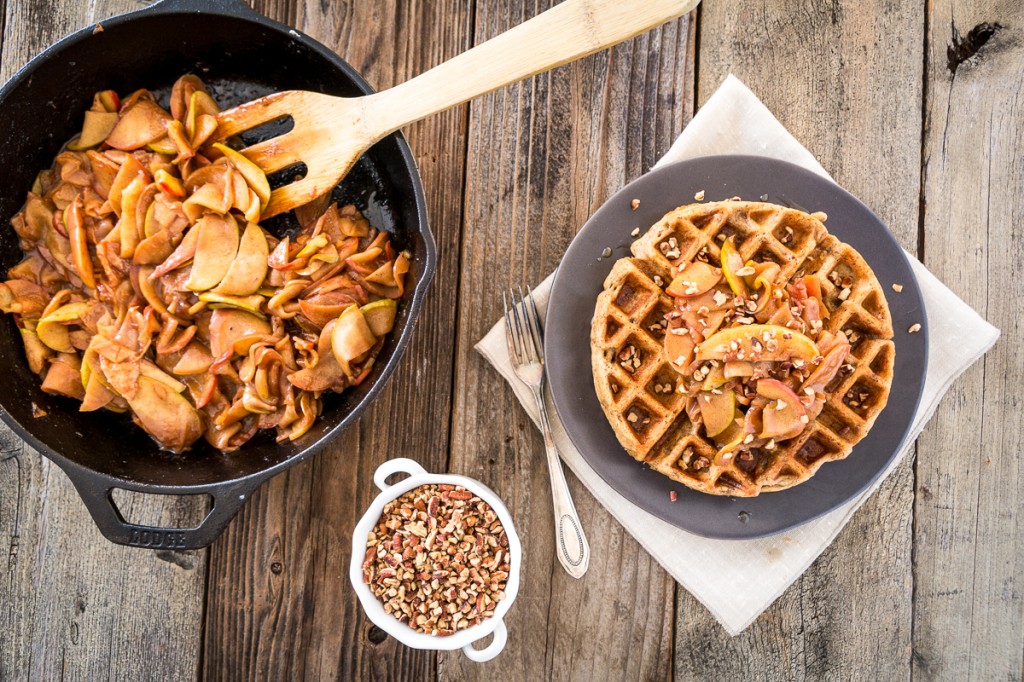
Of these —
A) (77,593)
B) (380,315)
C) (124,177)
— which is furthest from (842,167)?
(77,593)

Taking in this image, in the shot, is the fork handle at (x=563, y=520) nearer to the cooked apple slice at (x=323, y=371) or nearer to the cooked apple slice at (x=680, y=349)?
the cooked apple slice at (x=680, y=349)

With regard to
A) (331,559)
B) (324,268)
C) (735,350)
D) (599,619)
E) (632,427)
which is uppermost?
(324,268)

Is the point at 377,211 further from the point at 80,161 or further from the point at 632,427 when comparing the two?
the point at 632,427

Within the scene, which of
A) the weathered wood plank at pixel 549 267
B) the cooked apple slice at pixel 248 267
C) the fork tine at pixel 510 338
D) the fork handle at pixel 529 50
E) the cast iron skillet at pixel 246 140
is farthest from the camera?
the weathered wood plank at pixel 549 267

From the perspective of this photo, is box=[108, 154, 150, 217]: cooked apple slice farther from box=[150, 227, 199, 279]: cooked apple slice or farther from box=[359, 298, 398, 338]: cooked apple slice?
box=[359, 298, 398, 338]: cooked apple slice

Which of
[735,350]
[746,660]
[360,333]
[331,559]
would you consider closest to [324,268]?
[360,333]

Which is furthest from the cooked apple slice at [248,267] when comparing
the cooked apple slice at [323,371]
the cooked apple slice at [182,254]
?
the cooked apple slice at [323,371]
